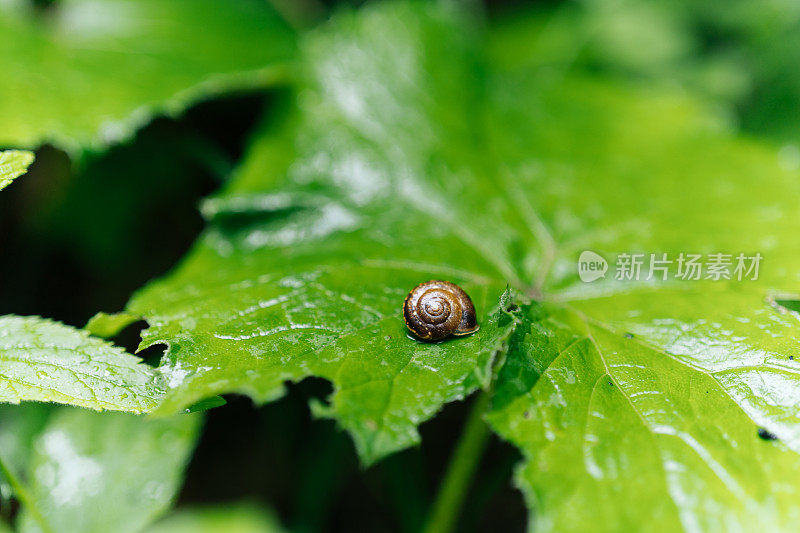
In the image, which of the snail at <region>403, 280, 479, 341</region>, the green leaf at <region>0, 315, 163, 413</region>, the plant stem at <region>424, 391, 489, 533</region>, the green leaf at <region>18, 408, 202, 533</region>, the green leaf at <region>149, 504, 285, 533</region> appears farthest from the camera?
the green leaf at <region>149, 504, 285, 533</region>

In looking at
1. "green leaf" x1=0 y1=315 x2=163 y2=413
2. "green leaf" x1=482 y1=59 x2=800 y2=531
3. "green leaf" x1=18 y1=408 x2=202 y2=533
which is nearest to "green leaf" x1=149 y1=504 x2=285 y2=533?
"green leaf" x1=18 y1=408 x2=202 y2=533

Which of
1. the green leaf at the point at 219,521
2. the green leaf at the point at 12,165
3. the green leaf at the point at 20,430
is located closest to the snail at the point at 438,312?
the green leaf at the point at 12,165

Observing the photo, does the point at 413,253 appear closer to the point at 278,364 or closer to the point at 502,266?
the point at 502,266

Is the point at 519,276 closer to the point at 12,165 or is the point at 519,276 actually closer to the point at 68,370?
the point at 68,370

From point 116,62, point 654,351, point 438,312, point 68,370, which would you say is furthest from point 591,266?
point 116,62

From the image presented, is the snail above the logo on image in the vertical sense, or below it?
below

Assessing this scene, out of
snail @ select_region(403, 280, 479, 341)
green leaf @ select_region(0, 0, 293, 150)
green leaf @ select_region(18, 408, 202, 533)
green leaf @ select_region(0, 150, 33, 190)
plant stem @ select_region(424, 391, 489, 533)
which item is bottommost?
green leaf @ select_region(18, 408, 202, 533)

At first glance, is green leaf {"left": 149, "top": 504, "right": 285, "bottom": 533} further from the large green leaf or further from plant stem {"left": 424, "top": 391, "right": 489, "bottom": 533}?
the large green leaf
